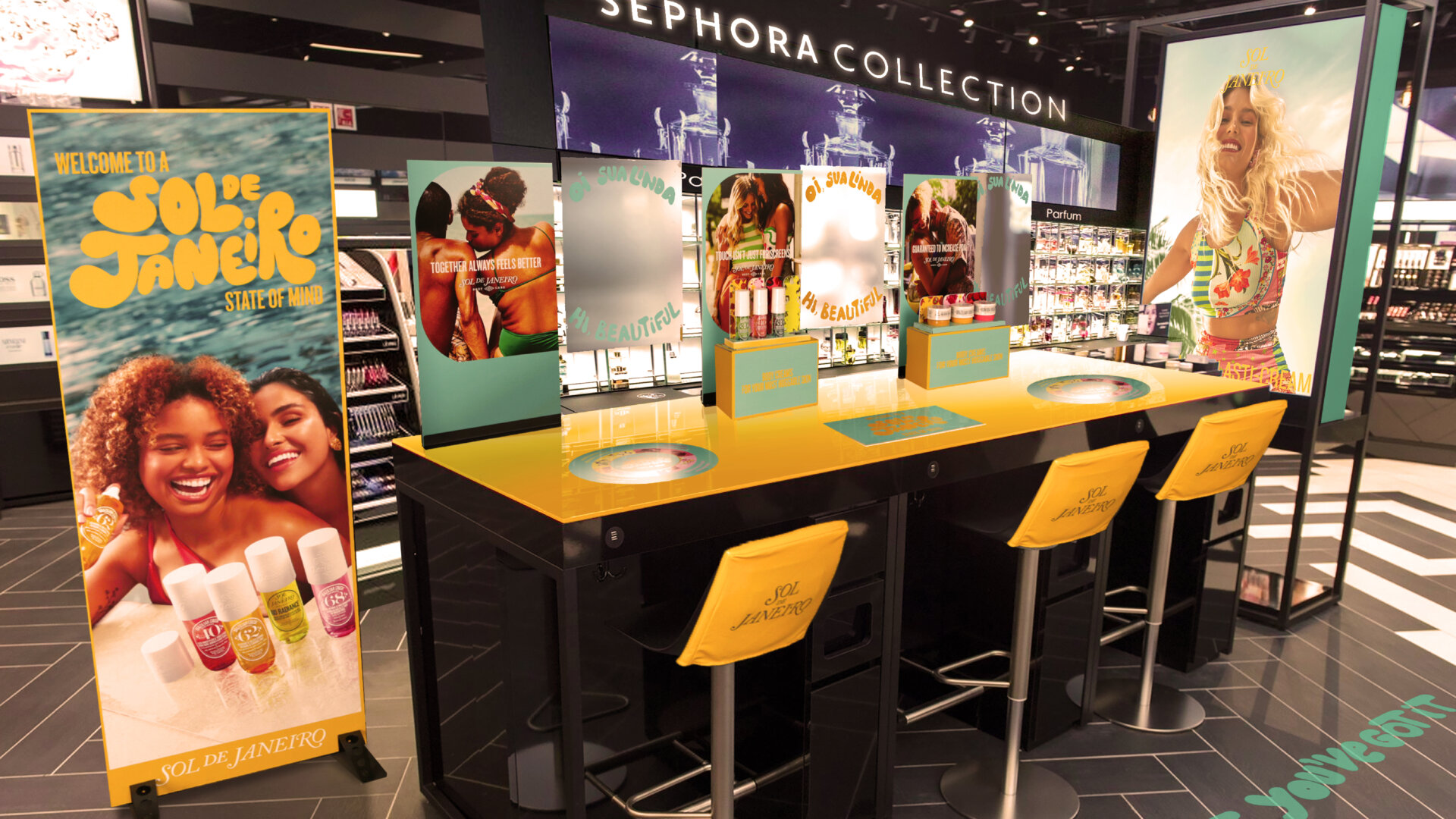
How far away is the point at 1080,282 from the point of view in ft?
28.9

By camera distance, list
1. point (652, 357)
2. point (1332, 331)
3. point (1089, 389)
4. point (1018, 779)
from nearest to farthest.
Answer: point (1018, 779)
point (1089, 389)
point (1332, 331)
point (652, 357)

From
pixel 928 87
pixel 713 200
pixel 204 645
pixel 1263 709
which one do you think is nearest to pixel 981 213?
pixel 713 200

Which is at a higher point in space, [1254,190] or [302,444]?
[1254,190]

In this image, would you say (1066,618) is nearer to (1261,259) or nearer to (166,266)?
(1261,259)

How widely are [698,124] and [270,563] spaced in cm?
422

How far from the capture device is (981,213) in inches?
131

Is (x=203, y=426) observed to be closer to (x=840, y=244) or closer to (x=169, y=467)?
(x=169, y=467)

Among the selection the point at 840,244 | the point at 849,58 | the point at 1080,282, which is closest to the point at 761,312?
the point at 840,244

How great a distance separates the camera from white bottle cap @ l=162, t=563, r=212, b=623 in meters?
2.47

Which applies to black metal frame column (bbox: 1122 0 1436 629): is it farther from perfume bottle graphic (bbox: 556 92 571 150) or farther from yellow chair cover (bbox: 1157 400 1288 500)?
perfume bottle graphic (bbox: 556 92 571 150)

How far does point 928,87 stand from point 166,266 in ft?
23.8

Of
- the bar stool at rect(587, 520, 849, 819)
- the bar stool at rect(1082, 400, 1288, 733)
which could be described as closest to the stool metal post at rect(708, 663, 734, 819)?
the bar stool at rect(587, 520, 849, 819)

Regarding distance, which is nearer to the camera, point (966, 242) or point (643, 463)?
point (643, 463)

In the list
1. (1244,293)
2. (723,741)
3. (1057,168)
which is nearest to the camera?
(723,741)
